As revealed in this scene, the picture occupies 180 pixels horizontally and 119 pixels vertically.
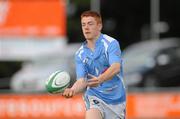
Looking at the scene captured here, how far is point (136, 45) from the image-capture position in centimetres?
2322

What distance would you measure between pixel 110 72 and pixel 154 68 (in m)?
12.9

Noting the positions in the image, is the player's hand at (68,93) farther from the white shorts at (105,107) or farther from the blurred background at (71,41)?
the blurred background at (71,41)

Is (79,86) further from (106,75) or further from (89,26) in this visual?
(89,26)

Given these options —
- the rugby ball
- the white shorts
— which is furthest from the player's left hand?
the white shorts

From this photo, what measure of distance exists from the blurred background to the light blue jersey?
35.1ft

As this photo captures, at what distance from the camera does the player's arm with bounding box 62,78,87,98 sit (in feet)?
27.0

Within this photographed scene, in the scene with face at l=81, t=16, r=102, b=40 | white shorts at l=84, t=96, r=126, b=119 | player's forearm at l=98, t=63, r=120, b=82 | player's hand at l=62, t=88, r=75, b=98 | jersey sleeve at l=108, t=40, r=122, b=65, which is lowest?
white shorts at l=84, t=96, r=126, b=119

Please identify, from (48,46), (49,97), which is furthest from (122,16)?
(49,97)

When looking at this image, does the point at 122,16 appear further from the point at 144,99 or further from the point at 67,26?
the point at 144,99

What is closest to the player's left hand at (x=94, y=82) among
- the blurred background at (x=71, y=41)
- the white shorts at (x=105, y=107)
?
the white shorts at (x=105, y=107)

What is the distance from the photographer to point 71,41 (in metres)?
23.6

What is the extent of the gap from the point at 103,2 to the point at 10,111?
5191mm

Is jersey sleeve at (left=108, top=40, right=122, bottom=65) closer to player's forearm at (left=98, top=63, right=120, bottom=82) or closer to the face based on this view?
player's forearm at (left=98, top=63, right=120, bottom=82)

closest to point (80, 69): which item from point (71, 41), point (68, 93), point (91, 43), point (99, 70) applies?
point (99, 70)
